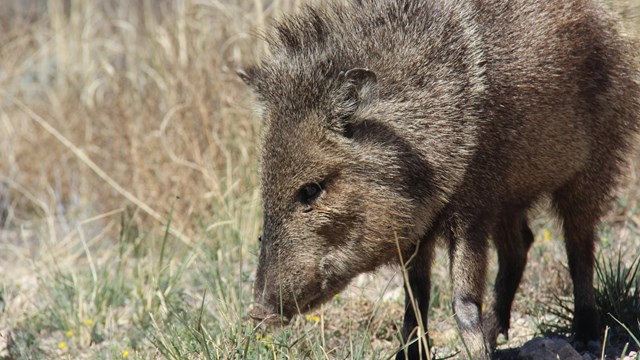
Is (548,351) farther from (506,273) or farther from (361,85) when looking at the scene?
(361,85)

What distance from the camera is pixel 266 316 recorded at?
10.9 ft

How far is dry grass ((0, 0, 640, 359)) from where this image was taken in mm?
4371

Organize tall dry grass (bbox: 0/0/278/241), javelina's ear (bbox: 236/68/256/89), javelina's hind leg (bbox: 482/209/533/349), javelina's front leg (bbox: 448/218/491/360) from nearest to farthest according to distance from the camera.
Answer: javelina's front leg (bbox: 448/218/491/360) → javelina's ear (bbox: 236/68/256/89) → javelina's hind leg (bbox: 482/209/533/349) → tall dry grass (bbox: 0/0/278/241)

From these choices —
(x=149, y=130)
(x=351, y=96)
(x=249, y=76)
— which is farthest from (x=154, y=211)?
(x=351, y=96)

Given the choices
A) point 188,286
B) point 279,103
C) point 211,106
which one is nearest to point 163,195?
point 211,106

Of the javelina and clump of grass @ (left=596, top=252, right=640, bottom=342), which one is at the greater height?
the javelina

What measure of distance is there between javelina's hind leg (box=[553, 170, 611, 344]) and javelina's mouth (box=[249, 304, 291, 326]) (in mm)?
1400

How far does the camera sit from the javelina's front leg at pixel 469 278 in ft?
11.5

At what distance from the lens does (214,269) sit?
496 cm

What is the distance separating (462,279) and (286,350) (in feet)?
2.40

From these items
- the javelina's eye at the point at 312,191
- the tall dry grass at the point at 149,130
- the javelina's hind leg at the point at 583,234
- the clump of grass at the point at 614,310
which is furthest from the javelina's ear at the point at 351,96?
the tall dry grass at the point at 149,130

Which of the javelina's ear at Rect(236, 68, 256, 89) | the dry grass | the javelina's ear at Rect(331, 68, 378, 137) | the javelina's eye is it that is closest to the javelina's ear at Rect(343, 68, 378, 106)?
the javelina's ear at Rect(331, 68, 378, 137)

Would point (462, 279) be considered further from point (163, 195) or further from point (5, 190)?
point (5, 190)

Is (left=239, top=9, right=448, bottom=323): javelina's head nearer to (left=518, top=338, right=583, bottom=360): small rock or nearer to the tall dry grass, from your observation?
(left=518, top=338, right=583, bottom=360): small rock
